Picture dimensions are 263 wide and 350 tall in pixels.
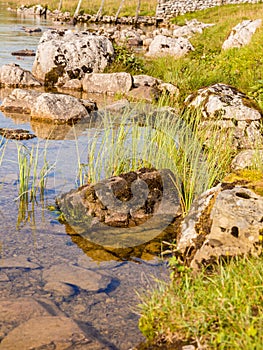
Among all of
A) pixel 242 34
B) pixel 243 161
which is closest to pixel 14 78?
pixel 243 161

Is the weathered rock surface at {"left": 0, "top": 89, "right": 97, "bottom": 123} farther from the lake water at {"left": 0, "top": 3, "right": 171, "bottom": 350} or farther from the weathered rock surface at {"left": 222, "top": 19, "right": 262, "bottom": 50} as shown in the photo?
the weathered rock surface at {"left": 222, "top": 19, "right": 262, "bottom": 50}

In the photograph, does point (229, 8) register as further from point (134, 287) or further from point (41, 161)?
point (134, 287)

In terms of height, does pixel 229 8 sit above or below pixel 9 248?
above

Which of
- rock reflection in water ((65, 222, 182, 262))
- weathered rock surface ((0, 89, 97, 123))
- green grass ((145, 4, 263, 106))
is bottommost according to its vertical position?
rock reflection in water ((65, 222, 182, 262))

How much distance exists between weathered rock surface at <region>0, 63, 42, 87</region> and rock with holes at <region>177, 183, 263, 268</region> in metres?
11.8

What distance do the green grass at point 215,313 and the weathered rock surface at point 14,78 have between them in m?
12.7

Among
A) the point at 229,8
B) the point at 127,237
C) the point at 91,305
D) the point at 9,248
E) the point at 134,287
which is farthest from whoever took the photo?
the point at 229,8

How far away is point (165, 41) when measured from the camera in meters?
23.9

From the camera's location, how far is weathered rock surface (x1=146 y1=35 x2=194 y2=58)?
2314 centimetres

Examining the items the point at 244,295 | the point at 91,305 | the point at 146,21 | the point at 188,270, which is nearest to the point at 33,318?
the point at 91,305

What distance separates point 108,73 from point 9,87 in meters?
3.07

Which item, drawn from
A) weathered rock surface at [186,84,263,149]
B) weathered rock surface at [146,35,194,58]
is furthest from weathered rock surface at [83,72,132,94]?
weathered rock surface at [146,35,194,58]

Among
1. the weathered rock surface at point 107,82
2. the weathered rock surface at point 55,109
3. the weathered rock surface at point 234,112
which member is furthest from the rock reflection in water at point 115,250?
the weathered rock surface at point 107,82

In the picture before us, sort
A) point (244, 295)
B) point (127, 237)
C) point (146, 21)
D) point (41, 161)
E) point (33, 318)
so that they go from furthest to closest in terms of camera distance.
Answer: point (146, 21)
point (41, 161)
point (127, 237)
point (33, 318)
point (244, 295)
